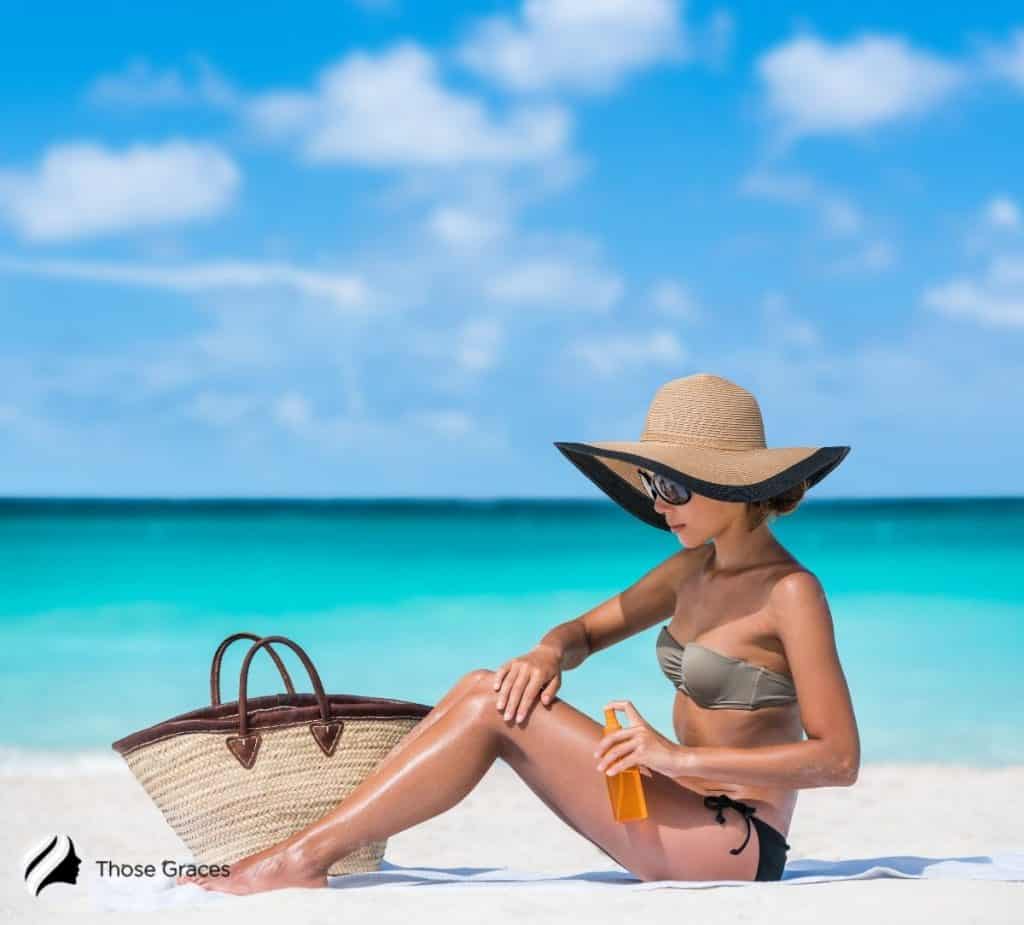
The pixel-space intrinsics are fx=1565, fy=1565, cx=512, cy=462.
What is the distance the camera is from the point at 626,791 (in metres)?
3.29

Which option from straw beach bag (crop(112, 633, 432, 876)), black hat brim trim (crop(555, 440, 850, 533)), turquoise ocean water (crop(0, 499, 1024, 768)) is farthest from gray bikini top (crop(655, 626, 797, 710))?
turquoise ocean water (crop(0, 499, 1024, 768))

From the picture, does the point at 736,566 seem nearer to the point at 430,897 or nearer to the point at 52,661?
the point at 430,897

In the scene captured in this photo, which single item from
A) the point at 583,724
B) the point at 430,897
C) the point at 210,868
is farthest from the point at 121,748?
the point at 583,724

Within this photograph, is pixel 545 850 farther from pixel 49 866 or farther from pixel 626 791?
pixel 626 791

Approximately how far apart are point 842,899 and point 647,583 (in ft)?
2.77

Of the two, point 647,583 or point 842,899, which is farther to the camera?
point 647,583

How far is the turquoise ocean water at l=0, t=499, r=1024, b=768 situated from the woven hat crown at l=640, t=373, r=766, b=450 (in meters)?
4.97

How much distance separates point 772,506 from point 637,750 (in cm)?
66

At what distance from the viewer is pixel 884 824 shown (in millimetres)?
5578

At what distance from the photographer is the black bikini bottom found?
11.1ft

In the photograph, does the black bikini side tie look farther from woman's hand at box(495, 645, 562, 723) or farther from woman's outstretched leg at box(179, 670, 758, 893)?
woman's hand at box(495, 645, 562, 723)

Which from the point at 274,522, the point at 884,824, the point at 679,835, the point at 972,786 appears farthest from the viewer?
the point at 274,522

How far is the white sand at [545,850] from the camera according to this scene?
130 inches

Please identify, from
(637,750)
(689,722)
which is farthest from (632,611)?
(637,750)
